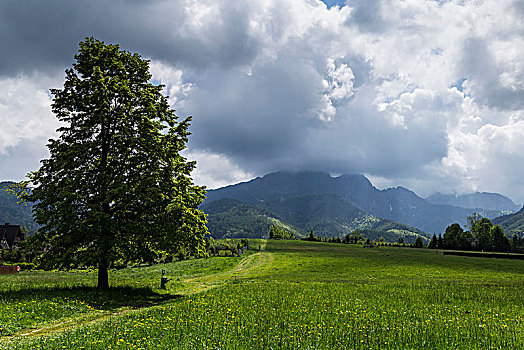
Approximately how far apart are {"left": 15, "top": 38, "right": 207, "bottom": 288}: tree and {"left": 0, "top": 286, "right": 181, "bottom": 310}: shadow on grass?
1.95m

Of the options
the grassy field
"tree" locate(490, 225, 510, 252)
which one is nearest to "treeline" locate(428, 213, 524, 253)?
"tree" locate(490, 225, 510, 252)

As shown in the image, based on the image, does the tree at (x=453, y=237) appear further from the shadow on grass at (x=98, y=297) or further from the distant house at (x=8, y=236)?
the distant house at (x=8, y=236)

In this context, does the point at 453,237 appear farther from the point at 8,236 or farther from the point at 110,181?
the point at 8,236

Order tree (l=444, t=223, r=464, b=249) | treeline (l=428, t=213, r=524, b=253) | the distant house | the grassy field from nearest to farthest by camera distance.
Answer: the grassy field → the distant house → treeline (l=428, t=213, r=524, b=253) → tree (l=444, t=223, r=464, b=249)

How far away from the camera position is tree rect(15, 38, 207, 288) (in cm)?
2275

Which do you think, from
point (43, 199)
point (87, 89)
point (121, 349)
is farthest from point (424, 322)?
point (87, 89)

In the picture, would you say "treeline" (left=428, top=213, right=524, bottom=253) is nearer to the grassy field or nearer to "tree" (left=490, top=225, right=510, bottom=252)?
"tree" (left=490, top=225, right=510, bottom=252)

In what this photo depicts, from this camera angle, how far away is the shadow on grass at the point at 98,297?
19.8 meters

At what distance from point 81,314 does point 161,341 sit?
9.37m

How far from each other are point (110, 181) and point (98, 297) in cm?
806

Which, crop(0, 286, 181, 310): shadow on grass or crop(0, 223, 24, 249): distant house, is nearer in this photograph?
crop(0, 286, 181, 310): shadow on grass

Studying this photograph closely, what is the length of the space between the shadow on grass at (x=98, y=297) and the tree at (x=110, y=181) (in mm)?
1950

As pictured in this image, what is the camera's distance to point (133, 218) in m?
24.9

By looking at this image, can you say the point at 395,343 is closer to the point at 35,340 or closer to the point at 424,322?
the point at 424,322
